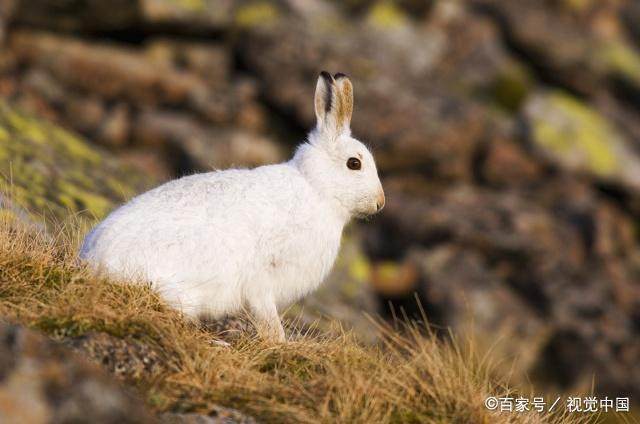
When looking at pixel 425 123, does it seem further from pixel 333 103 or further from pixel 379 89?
pixel 333 103

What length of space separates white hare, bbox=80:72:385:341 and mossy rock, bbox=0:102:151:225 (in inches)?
85.9

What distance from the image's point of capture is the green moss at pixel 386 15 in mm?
22047

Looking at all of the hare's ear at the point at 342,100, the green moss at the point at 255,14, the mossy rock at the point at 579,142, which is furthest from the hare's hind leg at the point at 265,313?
the mossy rock at the point at 579,142

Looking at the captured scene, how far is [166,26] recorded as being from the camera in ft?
69.3

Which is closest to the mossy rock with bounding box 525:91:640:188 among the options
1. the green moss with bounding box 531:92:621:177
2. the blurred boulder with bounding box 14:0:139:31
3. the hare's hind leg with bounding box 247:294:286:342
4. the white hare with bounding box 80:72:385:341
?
the green moss with bounding box 531:92:621:177

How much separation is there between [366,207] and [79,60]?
1473cm

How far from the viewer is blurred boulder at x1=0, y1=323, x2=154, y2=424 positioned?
12.9 feet

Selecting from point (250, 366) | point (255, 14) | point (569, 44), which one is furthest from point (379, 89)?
point (250, 366)

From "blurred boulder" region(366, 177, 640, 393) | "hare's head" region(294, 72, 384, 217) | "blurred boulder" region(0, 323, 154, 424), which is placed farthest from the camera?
"blurred boulder" region(366, 177, 640, 393)

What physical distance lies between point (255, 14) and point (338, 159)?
14.5 m

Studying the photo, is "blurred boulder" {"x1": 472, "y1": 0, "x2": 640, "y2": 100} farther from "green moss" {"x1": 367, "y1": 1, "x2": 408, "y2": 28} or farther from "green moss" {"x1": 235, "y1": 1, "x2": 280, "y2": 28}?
"green moss" {"x1": 235, "y1": 1, "x2": 280, "y2": 28}

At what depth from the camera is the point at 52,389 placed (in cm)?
405

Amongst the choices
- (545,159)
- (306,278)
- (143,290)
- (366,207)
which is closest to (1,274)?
(143,290)

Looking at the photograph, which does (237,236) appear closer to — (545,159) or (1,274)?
(1,274)
